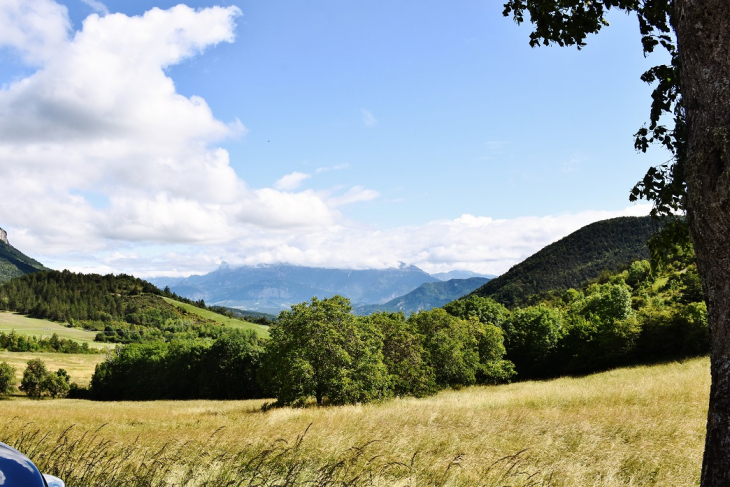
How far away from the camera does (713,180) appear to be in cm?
336

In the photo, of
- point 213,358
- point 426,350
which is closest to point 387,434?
point 426,350

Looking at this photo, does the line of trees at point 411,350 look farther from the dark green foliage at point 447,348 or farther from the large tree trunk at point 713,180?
the large tree trunk at point 713,180

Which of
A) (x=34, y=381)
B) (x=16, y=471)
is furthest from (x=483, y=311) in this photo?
(x=34, y=381)

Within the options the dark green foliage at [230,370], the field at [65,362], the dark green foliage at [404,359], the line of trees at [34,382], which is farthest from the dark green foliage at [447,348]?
the field at [65,362]

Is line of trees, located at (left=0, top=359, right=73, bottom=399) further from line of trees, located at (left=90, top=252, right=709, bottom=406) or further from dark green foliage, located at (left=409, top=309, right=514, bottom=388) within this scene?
dark green foliage, located at (left=409, top=309, right=514, bottom=388)

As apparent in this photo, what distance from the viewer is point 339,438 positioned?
8375 mm

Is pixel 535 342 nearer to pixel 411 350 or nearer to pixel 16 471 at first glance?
pixel 411 350

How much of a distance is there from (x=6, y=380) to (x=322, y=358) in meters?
81.9

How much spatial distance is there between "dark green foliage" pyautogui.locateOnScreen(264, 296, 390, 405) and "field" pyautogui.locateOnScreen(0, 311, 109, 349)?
146181 mm

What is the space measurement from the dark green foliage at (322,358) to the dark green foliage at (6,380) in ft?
250

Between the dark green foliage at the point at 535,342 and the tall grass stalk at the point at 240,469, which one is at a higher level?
the tall grass stalk at the point at 240,469

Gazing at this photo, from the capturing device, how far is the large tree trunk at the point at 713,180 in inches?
128

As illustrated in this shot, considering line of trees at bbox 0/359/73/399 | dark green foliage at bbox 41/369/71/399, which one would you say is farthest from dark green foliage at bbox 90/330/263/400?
line of trees at bbox 0/359/73/399

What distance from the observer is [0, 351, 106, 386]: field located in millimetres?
99200
